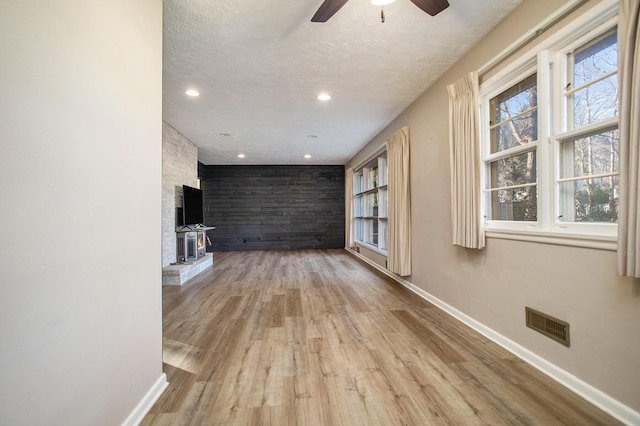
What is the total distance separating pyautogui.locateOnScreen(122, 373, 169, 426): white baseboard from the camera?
135 cm

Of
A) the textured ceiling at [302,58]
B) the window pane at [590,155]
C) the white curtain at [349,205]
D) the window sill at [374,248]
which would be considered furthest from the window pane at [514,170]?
the white curtain at [349,205]

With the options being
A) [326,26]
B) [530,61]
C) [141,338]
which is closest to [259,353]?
[141,338]

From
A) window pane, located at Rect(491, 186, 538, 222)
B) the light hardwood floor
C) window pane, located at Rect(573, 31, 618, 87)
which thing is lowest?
the light hardwood floor

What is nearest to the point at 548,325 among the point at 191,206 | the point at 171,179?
the point at 171,179

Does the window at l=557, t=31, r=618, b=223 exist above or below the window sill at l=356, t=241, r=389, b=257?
above

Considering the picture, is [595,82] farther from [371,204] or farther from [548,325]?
[371,204]

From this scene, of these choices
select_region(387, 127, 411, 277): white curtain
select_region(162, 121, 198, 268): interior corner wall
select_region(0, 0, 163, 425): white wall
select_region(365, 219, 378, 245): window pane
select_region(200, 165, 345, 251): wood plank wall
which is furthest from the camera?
select_region(200, 165, 345, 251): wood plank wall

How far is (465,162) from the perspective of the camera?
252 cm

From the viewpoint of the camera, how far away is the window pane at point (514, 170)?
2.06m

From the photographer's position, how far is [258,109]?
12.8 ft

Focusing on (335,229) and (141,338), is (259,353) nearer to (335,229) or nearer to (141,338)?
(141,338)

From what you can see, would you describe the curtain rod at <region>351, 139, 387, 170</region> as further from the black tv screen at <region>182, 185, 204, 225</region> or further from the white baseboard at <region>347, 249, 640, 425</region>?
the black tv screen at <region>182, 185, 204, 225</region>

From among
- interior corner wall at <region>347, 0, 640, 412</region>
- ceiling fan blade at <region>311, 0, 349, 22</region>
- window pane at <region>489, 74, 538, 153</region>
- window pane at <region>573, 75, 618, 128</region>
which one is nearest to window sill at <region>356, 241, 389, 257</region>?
interior corner wall at <region>347, 0, 640, 412</region>

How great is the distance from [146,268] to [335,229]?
718 centimetres
